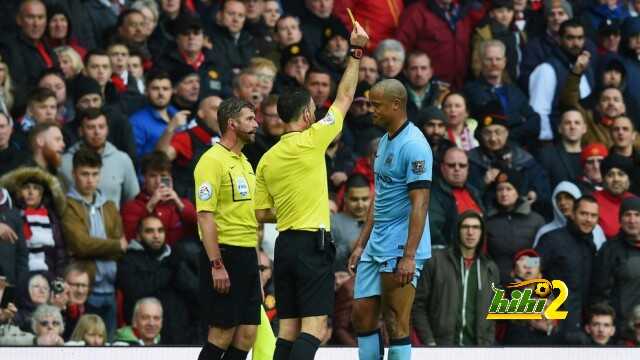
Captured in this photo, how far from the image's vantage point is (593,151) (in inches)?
685

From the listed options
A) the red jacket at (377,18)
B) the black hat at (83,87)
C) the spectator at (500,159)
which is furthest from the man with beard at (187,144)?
the red jacket at (377,18)

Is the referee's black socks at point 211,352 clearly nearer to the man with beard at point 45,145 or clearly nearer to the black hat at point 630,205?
the man with beard at point 45,145

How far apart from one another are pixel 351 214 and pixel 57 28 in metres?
3.56

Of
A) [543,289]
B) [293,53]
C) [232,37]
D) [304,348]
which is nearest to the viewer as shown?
[304,348]

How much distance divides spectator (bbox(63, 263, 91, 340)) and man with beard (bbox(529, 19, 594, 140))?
5612 mm

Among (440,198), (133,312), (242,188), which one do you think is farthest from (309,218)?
(440,198)

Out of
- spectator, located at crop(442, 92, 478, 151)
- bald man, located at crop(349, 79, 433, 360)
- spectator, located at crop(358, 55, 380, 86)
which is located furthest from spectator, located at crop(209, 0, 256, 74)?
bald man, located at crop(349, 79, 433, 360)

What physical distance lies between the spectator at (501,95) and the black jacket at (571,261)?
213 centimetres

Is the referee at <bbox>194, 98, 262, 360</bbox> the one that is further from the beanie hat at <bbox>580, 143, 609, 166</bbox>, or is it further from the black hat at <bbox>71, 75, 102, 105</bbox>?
the beanie hat at <bbox>580, 143, 609, 166</bbox>

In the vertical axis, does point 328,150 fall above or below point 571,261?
above

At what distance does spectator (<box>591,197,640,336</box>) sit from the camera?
15.9 metres

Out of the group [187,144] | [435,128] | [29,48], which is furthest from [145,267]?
[435,128]

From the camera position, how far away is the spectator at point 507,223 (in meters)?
15.9

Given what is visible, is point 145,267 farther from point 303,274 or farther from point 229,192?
point 303,274
